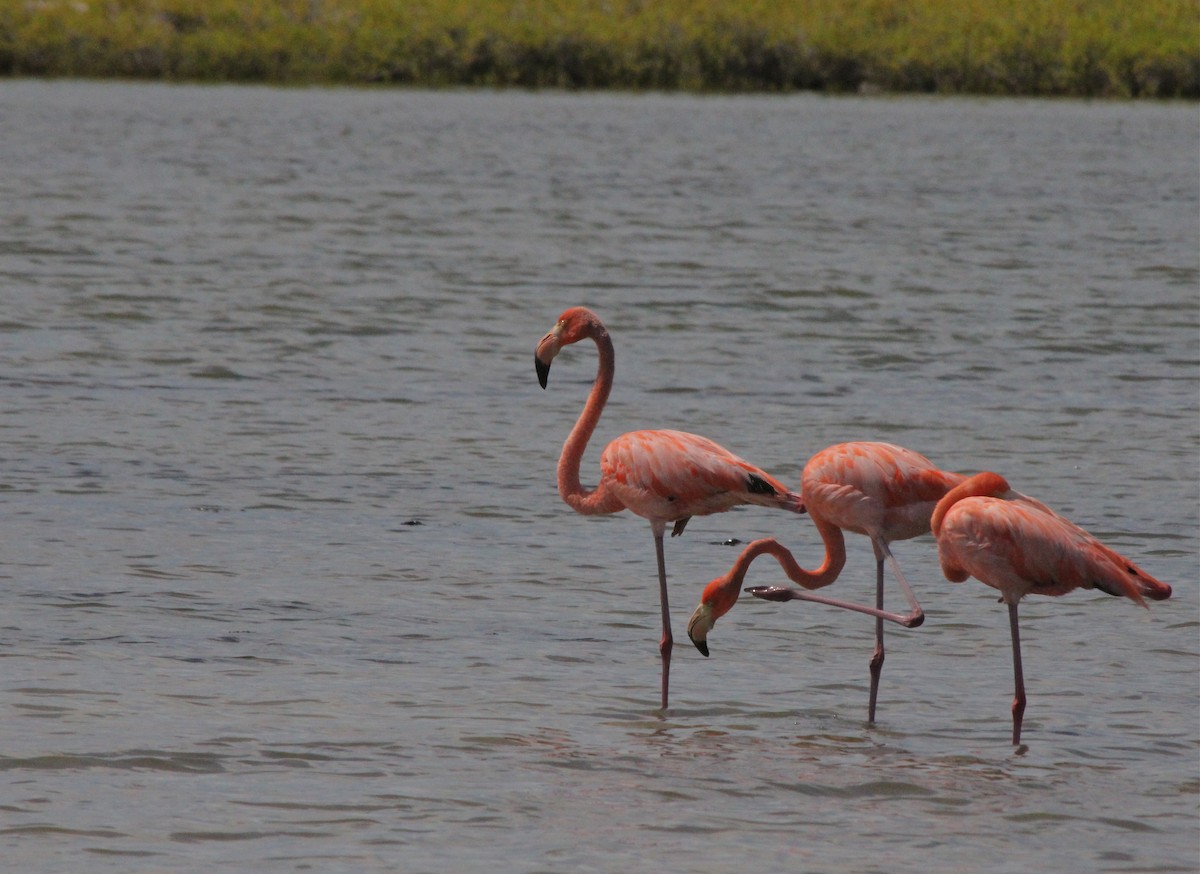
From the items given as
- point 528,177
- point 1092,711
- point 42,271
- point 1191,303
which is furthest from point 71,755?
point 528,177

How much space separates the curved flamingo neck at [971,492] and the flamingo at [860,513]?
0.16 m

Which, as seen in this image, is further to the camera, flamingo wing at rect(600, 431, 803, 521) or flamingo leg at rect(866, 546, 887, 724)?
flamingo wing at rect(600, 431, 803, 521)

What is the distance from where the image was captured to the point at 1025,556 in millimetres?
6633

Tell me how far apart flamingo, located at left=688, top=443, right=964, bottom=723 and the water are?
1.20 feet

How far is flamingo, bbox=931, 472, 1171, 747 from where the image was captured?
662 cm

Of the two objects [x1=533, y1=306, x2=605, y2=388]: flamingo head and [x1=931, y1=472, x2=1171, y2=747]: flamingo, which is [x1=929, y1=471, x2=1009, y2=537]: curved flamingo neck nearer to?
[x1=931, y1=472, x2=1171, y2=747]: flamingo

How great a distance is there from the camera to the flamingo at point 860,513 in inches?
273

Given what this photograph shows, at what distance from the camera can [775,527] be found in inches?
387

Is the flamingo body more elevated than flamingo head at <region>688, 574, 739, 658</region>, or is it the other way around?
the flamingo body

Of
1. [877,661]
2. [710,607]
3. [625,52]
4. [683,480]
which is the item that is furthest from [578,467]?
[625,52]

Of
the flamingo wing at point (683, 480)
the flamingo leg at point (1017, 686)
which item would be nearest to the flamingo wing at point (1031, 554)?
the flamingo leg at point (1017, 686)

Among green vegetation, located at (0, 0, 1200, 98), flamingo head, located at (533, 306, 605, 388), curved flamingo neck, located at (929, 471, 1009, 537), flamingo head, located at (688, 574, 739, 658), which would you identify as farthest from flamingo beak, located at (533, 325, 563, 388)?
green vegetation, located at (0, 0, 1200, 98)

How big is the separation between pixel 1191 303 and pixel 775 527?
8687mm

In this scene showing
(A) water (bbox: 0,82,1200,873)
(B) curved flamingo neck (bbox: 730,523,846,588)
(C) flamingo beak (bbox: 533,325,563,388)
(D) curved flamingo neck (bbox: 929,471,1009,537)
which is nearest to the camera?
(A) water (bbox: 0,82,1200,873)
